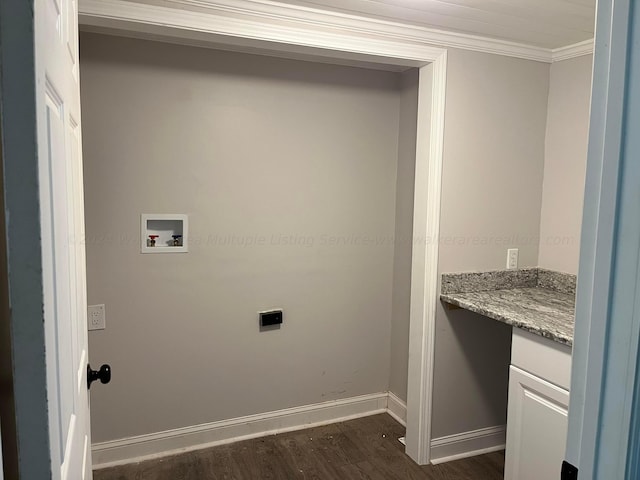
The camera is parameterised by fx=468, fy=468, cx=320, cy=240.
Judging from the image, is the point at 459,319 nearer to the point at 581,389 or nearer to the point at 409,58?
the point at 409,58

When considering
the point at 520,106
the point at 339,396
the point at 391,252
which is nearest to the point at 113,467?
the point at 339,396

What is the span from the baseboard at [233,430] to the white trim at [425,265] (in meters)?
0.44

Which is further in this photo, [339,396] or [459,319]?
[339,396]

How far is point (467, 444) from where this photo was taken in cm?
258

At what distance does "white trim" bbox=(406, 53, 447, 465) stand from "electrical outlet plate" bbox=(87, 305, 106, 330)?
61.8 inches

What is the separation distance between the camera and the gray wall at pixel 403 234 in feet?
8.95

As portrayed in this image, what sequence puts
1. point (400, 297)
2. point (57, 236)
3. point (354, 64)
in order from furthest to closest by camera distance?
point (400, 297), point (354, 64), point (57, 236)

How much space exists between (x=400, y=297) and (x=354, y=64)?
1.40 metres

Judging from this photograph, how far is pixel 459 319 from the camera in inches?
97.2

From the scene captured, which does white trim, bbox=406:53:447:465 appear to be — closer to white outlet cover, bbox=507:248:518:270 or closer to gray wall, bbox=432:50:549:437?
gray wall, bbox=432:50:549:437

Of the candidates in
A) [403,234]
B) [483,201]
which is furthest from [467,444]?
[483,201]

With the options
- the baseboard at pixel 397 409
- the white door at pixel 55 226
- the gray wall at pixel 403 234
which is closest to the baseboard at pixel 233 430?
the baseboard at pixel 397 409

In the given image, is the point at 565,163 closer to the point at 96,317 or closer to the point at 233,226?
the point at 233,226

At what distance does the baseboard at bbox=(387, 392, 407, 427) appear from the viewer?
2867 millimetres
